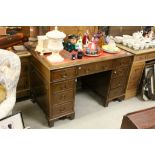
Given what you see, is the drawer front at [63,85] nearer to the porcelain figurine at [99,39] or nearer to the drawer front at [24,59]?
the drawer front at [24,59]

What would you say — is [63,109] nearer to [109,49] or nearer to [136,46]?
[109,49]

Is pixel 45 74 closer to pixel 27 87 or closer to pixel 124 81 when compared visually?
pixel 27 87

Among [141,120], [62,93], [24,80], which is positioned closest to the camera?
[141,120]

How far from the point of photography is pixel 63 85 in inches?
75.9

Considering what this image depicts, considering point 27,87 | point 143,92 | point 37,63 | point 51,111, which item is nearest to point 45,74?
point 37,63

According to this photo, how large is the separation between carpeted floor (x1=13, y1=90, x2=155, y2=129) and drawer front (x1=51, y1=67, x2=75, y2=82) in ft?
1.93

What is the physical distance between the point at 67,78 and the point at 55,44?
0.35 m

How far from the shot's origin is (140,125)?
1.10 meters

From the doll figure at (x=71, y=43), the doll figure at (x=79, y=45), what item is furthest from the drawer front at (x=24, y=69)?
the doll figure at (x=79, y=45)

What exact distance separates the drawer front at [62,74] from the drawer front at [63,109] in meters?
0.34

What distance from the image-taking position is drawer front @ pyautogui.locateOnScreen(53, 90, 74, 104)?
196cm

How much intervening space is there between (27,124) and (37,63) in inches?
26.9

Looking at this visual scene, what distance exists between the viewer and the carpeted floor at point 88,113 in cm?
215

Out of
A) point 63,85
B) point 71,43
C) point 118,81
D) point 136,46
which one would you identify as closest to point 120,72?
point 118,81
